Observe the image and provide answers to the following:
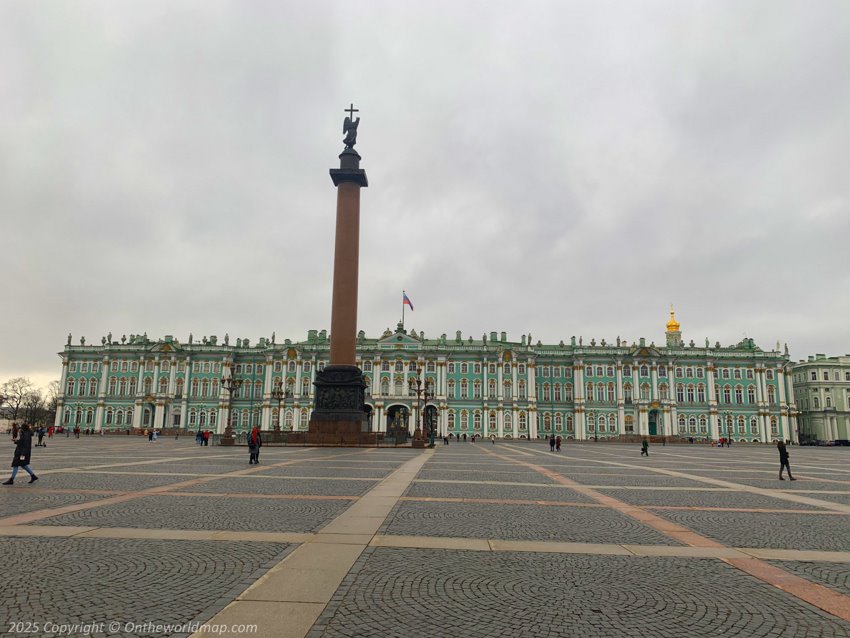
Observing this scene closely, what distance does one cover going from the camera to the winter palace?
3413 inches

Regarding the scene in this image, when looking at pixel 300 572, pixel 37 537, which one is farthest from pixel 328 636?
pixel 37 537

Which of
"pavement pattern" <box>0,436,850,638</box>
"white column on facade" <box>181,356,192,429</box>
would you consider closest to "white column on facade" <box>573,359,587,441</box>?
"white column on facade" <box>181,356,192,429</box>

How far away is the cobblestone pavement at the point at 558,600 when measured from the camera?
4.82 m

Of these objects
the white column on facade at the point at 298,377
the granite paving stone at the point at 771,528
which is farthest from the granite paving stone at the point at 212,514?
the white column on facade at the point at 298,377

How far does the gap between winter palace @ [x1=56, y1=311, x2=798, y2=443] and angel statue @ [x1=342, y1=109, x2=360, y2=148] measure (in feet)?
157

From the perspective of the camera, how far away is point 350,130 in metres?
45.0

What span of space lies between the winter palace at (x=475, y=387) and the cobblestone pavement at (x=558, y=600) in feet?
262

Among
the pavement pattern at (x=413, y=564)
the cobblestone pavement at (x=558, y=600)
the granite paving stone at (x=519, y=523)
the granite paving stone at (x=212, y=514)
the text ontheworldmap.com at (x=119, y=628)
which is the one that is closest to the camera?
the text ontheworldmap.com at (x=119, y=628)

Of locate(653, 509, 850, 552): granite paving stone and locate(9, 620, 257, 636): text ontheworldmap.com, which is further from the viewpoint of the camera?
locate(653, 509, 850, 552): granite paving stone

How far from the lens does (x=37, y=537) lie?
25.7 feet

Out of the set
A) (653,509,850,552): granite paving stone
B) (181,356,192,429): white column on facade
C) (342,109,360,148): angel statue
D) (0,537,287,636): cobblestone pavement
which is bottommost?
(653,509,850,552): granite paving stone

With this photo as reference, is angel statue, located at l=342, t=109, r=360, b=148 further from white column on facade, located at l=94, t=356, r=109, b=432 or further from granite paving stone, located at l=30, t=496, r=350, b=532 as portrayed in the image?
white column on facade, located at l=94, t=356, r=109, b=432

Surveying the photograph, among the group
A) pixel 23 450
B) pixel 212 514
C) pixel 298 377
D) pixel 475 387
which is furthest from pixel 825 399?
pixel 23 450

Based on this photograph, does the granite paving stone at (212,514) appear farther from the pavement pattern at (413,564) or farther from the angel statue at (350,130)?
the angel statue at (350,130)
